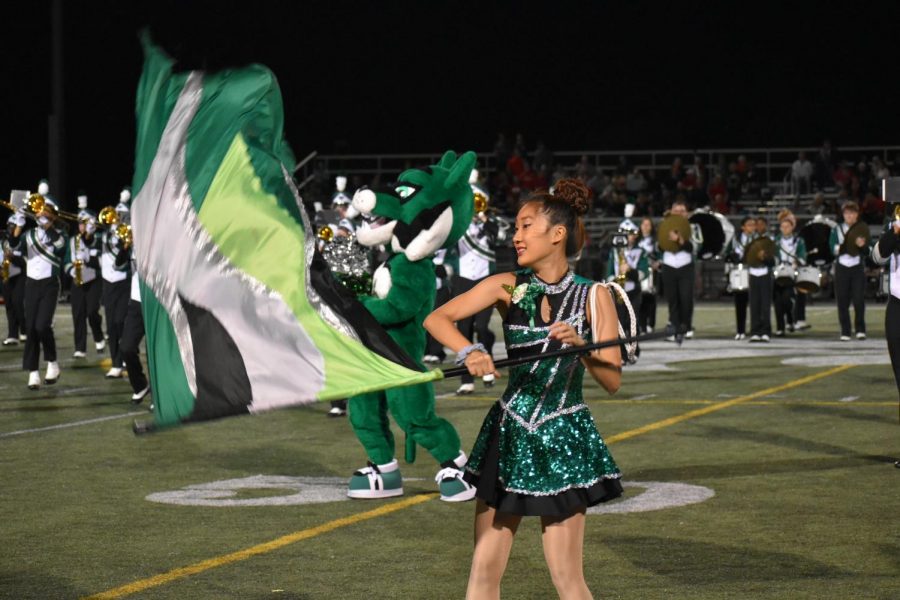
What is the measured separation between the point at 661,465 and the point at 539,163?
2579 cm

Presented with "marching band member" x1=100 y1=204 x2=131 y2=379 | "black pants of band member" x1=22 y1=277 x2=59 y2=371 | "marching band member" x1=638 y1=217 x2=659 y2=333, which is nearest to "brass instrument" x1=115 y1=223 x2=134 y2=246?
"marching band member" x1=100 y1=204 x2=131 y2=379

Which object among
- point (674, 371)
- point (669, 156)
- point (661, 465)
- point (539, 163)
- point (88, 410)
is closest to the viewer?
point (661, 465)

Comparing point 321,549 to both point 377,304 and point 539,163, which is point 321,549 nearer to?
point 377,304

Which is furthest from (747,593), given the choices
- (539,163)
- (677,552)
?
(539,163)

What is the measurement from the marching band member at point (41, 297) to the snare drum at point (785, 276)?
10139mm

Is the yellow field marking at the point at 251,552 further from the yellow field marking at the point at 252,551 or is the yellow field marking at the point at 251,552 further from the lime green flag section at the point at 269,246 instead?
the lime green flag section at the point at 269,246

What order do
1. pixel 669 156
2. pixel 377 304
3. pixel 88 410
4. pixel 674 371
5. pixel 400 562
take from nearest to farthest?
1. pixel 400 562
2. pixel 377 304
3. pixel 88 410
4. pixel 674 371
5. pixel 669 156

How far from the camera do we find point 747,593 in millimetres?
5637

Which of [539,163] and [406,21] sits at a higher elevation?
[406,21]

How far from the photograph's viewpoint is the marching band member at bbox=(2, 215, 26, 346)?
16797 mm

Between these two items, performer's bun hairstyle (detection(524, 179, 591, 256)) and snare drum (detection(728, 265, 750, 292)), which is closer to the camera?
performer's bun hairstyle (detection(524, 179, 591, 256))

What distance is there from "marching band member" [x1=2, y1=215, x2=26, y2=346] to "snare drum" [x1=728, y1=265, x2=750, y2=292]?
9.36 meters

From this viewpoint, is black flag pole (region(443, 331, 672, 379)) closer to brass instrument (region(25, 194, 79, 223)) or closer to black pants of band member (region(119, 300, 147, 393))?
black pants of band member (region(119, 300, 147, 393))

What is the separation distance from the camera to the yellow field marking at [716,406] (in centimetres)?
1031
